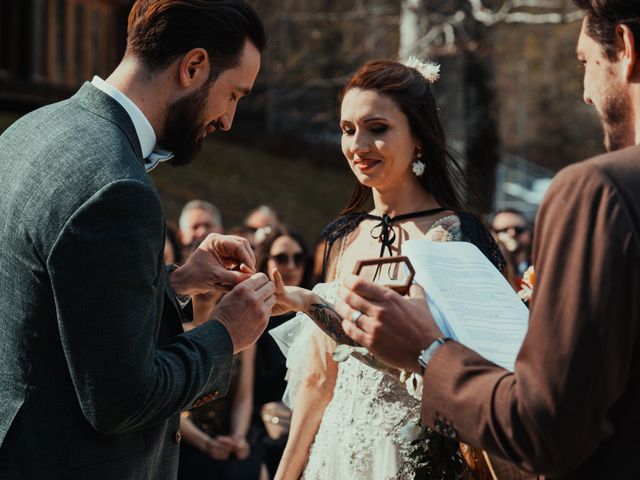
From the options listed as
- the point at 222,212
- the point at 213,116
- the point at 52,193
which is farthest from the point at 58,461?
the point at 222,212

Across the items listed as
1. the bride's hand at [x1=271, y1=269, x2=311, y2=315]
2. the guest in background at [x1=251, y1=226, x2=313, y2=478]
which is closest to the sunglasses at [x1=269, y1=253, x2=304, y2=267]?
the guest in background at [x1=251, y1=226, x2=313, y2=478]

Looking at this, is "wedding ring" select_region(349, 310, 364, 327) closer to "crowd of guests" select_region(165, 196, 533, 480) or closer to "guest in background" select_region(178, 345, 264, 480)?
"crowd of guests" select_region(165, 196, 533, 480)

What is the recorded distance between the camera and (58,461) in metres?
2.46

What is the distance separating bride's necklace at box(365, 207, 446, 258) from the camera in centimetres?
397

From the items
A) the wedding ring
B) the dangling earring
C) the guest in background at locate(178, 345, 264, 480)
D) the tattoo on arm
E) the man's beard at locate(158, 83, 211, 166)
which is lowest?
the guest in background at locate(178, 345, 264, 480)

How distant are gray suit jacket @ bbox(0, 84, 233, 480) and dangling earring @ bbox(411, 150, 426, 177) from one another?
5.56 ft

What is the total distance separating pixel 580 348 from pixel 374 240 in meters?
2.22

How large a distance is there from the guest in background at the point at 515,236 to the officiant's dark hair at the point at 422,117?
4.20m

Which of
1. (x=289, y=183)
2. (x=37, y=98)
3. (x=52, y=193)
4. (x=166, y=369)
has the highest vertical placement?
(x=52, y=193)

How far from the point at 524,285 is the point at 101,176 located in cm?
254

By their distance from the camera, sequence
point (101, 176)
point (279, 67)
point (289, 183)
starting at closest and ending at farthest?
1. point (101, 176)
2. point (279, 67)
3. point (289, 183)

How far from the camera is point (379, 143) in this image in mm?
4012

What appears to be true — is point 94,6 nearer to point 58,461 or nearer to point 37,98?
point 37,98

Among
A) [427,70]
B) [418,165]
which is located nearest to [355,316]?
[418,165]
